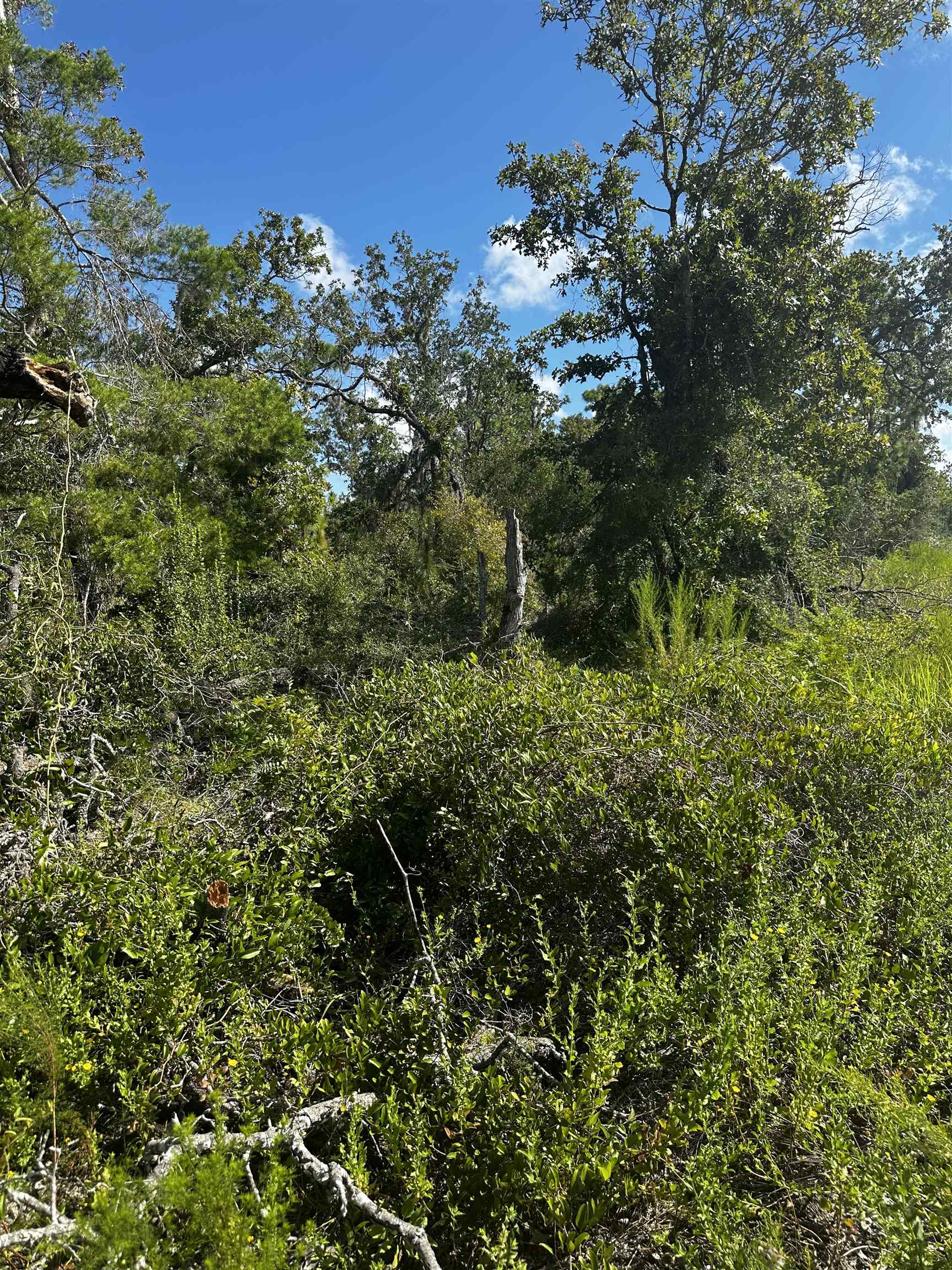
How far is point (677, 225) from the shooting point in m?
9.04

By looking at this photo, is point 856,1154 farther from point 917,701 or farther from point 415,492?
point 415,492

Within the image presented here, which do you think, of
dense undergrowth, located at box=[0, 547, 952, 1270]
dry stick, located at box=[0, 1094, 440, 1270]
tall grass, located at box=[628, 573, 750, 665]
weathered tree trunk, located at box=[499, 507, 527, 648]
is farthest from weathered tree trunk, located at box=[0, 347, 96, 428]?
tall grass, located at box=[628, 573, 750, 665]

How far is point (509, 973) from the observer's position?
2.29 meters

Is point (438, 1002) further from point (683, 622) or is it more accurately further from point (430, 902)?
point (683, 622)

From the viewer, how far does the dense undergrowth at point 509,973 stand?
158 centimetres

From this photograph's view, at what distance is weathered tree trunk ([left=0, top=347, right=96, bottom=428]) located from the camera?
3.51 metres

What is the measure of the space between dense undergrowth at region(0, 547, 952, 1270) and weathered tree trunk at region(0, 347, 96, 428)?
1.29m

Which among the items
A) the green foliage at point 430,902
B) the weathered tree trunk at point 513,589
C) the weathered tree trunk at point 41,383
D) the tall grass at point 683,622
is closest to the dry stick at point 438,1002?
the green foliage at point 430,902

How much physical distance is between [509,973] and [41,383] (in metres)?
3.55

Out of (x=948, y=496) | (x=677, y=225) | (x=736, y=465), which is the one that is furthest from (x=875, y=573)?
(x=948, y=496)

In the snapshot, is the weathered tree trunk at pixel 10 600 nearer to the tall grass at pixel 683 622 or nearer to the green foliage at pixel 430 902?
the green foliage at pixel 430 902

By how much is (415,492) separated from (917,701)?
11570 mm

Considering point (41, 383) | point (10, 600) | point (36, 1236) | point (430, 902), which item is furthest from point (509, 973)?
point (41, 383)

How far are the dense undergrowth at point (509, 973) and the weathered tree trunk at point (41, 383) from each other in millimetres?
1293
